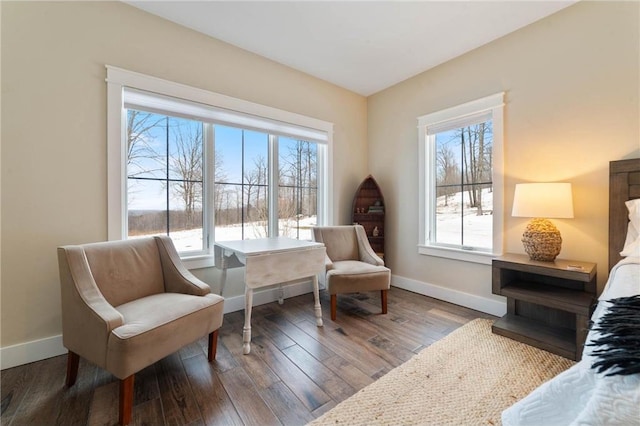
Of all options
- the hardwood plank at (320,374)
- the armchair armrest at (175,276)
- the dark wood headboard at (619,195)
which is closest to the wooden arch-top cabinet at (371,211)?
the hardwood plank at (320,374)

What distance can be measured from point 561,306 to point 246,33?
3.35 meters

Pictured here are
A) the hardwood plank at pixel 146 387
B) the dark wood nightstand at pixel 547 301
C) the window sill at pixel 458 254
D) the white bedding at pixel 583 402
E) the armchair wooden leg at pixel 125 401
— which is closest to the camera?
the white bedding at pixel 583 402

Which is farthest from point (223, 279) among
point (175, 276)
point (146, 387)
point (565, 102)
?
point (565, 102)

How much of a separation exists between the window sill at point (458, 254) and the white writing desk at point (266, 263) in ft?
4.77

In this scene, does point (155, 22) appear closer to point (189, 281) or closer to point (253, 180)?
point (253, 180)

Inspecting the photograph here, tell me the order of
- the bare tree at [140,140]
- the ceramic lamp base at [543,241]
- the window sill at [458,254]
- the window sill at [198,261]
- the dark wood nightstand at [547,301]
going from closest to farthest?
the dark wood nightstand at [547,301] → the ceramic lamp base at [543,241] → the bare tree at [140,140] → the window sill at [198,261] → the window sill at [458,254]

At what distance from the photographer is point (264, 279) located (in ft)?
6.42

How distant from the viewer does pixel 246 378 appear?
159 cm

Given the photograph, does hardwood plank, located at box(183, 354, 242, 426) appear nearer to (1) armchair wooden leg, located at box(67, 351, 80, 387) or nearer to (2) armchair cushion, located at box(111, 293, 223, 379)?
(2) armchair cushion, located at box(111, 293, 223, 379)

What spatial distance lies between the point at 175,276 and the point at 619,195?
3.17 meters

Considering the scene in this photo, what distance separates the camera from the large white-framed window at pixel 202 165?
208 cm

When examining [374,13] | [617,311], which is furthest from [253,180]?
[617,311]

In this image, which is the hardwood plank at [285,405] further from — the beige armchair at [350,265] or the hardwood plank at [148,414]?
the beige armchair at [350,265]

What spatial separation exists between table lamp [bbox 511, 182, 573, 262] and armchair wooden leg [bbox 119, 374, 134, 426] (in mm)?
2757
